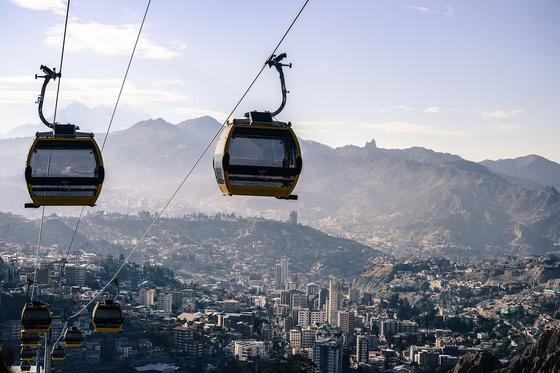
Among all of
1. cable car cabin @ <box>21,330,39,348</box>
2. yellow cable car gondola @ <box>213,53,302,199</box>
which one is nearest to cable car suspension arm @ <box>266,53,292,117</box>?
yellow cable car gondola @ <box>213,53,302,199</box>

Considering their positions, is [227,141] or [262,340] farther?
[262,340]

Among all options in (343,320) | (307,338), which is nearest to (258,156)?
(307,338)

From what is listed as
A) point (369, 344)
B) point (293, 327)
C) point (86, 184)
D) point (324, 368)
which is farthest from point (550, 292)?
point (86, 184)

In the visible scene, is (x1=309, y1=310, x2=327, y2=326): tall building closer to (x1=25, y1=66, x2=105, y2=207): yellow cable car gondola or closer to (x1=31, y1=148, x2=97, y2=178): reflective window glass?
(x1=25, y1=66, x2=105, y2=207): yellow cable car gondola

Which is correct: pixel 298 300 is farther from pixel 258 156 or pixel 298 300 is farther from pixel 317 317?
pixel 258 156

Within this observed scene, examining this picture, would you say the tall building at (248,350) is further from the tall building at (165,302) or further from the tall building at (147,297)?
the tall building at (147,297)

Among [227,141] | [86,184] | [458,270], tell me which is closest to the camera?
[227,141]

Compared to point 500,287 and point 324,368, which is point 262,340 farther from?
point 500,287
